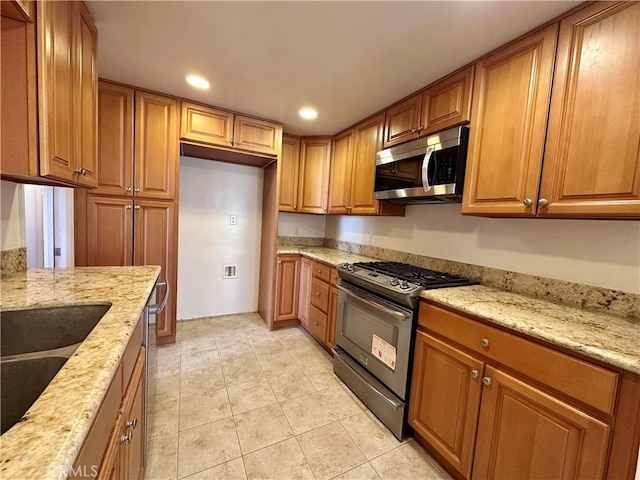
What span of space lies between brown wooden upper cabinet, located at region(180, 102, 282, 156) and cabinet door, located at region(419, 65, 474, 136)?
1.44 metres

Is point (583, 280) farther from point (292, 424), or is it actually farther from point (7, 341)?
point (7, 341)

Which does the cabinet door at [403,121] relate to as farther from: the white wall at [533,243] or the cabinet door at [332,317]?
the cabinet door at [332,317]

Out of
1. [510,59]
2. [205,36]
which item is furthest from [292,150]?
[510,59]

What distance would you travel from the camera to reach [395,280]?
1.66m

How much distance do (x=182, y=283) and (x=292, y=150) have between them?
193 cm

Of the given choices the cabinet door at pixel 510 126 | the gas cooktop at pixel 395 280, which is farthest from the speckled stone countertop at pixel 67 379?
the cabinet door at pixel 510 126

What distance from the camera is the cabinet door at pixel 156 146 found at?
2164 mm

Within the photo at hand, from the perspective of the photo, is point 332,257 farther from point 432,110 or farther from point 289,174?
point 432,110

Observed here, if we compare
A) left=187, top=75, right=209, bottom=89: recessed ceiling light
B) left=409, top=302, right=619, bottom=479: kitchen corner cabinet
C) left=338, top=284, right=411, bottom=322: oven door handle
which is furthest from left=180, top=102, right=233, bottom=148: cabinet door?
left=409, top=302, right=619, bottom=479: kitchen corner cabinet

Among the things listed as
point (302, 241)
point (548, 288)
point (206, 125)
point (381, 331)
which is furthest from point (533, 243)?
point (206, 125)

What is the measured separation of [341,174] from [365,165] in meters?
0.39

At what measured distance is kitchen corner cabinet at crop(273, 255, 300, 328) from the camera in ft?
9.55

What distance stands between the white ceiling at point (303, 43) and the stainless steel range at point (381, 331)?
1.32m

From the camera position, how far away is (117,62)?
178 cm
